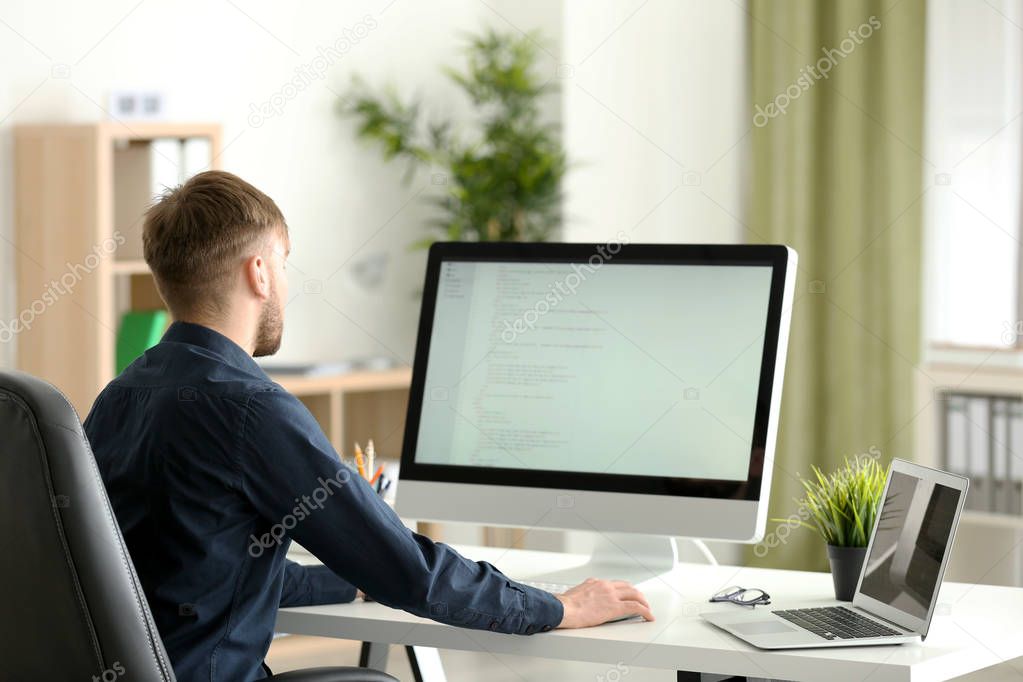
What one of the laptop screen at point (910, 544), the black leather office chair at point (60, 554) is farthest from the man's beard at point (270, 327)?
the laptop screen at point (910, 544)

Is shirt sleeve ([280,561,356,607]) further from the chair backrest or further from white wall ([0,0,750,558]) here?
white wall ([0,0,750,558])

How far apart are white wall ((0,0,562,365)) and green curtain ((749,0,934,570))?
96cm

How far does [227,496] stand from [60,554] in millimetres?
287

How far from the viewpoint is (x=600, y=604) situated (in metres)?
1.65

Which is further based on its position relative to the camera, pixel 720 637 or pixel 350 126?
pixel 350 126

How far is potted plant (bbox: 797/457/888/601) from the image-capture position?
69.0 inches

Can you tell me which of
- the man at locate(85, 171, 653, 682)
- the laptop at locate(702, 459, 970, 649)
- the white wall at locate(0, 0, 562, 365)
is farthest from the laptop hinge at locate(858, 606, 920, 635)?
the white wall at locate(0, 0, 562, 365)

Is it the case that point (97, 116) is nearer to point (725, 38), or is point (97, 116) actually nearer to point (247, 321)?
point (725, 38)

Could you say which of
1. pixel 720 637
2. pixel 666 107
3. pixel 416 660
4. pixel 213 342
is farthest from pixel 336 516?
pixel 666 107

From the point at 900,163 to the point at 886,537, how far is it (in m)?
2.57

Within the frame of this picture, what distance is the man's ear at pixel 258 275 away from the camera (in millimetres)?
1602

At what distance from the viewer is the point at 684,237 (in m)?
4.38

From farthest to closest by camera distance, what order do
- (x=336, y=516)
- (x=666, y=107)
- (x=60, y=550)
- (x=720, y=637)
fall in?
1. (x=666, y=107)
2. (x=720, y=637)
3. (x=336, y=516)
4. (x=60, y=550)

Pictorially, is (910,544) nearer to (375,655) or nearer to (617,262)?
(617,262)
